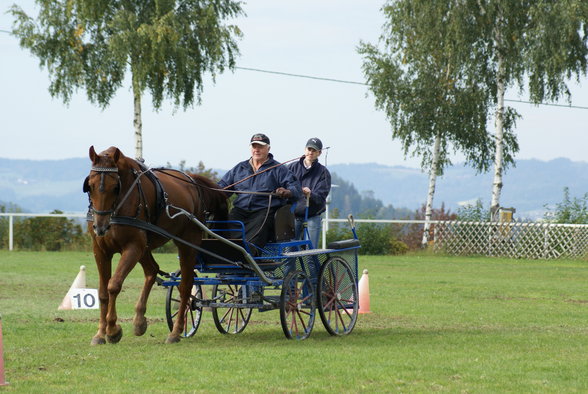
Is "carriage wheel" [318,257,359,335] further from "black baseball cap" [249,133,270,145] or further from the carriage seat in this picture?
"black baseball cap" [249,133,270,145]

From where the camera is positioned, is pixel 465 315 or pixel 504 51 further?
pixel 504 51

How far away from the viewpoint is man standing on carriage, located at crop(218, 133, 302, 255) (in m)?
9.28

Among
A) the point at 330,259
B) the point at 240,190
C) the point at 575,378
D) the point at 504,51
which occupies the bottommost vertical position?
the point at 575,378

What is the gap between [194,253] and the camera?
910 cm

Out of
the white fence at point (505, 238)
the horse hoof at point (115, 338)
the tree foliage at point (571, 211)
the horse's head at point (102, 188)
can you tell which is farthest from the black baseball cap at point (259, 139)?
the tree foliage at point (571, 211)

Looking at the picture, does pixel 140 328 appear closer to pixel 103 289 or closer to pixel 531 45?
pixel 103 289

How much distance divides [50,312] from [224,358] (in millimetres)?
4468

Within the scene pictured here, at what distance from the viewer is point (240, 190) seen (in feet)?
31.6

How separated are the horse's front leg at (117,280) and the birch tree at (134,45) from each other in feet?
66.5

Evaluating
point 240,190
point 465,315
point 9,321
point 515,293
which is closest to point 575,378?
point 240,190

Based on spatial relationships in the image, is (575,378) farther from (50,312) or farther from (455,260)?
(455,260)

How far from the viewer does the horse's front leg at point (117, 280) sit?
8242 mm

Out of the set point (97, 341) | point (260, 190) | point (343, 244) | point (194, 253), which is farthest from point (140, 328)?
point (343, 244)

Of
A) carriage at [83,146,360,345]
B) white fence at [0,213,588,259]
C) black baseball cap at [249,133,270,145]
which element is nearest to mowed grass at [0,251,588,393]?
carriage at [83,146,360,345]
